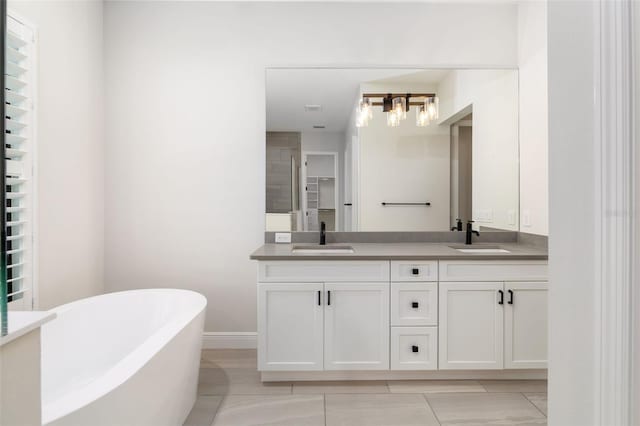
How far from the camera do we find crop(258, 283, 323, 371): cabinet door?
2.49 metres

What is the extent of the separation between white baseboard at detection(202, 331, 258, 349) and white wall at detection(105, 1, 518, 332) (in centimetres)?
56

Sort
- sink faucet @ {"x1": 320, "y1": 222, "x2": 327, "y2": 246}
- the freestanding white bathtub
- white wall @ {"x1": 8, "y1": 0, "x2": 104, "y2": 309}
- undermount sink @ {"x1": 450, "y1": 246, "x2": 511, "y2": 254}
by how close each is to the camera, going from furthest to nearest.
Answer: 1. sink faucet @ {"x1": 320, "y1": 222, "x2": 327, "y2": 246}
2. undermount sink @ {"x1": 450, "y1": 246, "x2": 511, "y2": 254}
3. white wall @ {"x1": 8, "y1": 0, "x2": 104, "y2": 309}
4. the freestanding white bathtub

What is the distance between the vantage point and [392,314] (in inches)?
98.0

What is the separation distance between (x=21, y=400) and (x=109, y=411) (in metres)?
0.79

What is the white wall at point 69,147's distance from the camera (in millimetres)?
2445

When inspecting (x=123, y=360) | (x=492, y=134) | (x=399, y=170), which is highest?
(x=492, y=134)

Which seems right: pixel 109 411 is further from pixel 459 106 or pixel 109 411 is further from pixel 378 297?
pixel 459 106

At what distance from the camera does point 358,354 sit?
8.20 feet

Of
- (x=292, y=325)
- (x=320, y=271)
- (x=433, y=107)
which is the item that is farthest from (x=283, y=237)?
(x=433, y=107)

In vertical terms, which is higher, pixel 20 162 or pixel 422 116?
pixel 422 116

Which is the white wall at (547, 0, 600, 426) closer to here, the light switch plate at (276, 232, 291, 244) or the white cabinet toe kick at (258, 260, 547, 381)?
the white cabinet toe kick at (258, 260, 547, 381)

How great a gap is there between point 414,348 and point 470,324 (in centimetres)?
39

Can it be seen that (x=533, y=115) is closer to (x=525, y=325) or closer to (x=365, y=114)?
(x=365, y=114)

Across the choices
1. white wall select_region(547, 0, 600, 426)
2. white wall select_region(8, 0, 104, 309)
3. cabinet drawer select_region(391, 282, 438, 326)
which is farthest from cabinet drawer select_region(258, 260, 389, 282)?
white wall select_region(547, 0, 600, 426)
